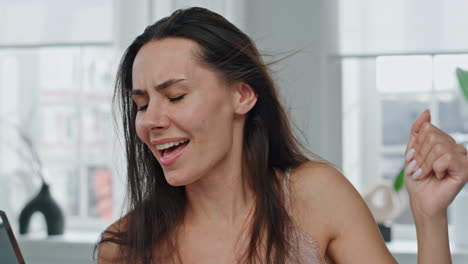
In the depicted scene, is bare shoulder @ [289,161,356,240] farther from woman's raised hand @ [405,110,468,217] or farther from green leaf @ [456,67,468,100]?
green leaf @ [456,67,468,100]

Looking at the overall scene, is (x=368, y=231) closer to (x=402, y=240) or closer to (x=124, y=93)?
(x=124, y=93)

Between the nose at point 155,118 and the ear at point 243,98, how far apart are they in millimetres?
205

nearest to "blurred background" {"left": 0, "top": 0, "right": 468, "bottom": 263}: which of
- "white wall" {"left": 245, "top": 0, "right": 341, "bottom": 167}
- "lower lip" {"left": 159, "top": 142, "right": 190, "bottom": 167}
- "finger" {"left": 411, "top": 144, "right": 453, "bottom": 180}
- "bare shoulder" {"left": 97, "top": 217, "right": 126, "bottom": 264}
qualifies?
"white wall" {"left": 245, "top": 0, "right": 341, "bottom": 167}

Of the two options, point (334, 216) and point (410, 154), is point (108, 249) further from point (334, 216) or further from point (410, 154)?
point (410, 154)

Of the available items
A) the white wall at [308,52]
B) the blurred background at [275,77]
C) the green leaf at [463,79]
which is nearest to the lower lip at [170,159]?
the blurred background at [275,77]

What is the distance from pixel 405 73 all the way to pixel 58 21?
1628 millimetres

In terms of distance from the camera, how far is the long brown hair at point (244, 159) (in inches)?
66.6

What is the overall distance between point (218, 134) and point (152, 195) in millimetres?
306

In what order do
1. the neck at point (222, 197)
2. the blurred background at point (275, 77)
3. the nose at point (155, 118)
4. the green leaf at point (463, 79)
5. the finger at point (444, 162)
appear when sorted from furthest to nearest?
1. the blurred background at point (275, 77)
2. the green leaf at point (463, 79)
3. the neck at point (222, 197)
4. the nose at point (155, 118)
5. the finger at point (444, 162)

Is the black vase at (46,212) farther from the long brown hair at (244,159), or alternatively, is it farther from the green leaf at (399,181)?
the long brown hair at (244,159)

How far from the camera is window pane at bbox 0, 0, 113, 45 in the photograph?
11.7 feet

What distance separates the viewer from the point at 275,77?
9.83 ft

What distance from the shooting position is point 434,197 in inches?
58.6

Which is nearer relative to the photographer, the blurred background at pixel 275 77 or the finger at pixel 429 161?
the finger at pixel 429 161
